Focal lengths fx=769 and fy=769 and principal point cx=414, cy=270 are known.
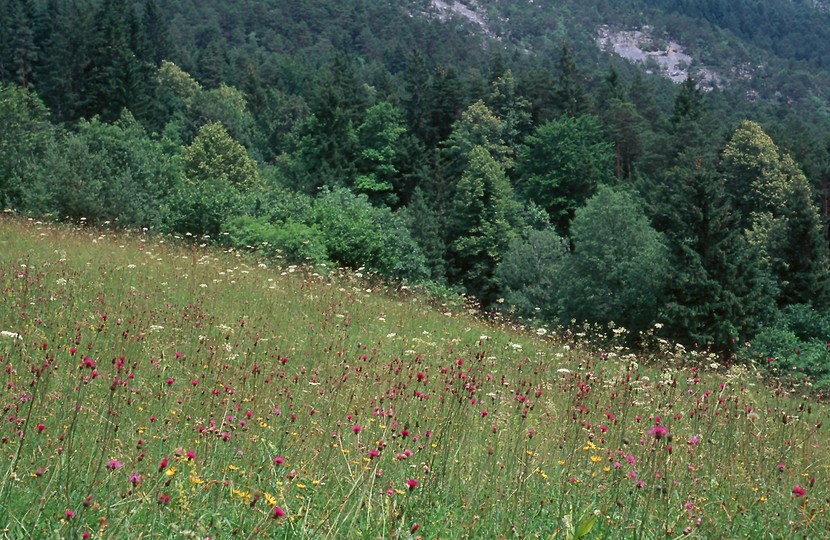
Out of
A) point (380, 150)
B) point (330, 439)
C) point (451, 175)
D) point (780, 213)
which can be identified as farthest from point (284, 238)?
point (380, 150)

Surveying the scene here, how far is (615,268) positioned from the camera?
102 feet

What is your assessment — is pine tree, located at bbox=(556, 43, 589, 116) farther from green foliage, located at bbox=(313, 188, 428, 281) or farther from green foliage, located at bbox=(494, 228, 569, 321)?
green foliage, located at bbox=(313, 188, 428, 281)

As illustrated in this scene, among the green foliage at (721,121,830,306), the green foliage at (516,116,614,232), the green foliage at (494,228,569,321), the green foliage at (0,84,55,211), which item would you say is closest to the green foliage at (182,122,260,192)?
the green foliage at (0,84,55,211)

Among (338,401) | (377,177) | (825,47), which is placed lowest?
(377,177)

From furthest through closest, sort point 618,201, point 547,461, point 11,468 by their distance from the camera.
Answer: point 618,201
point 547,461
point 11,468

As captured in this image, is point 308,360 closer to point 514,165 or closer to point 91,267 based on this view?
point 91,267

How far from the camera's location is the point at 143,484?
3.43 metres

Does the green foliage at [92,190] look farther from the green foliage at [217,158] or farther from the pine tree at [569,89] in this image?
the pine tree at [569,89]

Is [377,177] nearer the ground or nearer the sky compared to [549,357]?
nearer the ground

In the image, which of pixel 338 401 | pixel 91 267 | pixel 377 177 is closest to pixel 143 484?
pixel 338 401

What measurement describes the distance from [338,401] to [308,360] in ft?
5.51

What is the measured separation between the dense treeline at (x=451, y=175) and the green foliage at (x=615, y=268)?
0.32 feet

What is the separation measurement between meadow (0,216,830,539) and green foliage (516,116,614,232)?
4581 centimetres

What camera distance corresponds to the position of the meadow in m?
3.25
